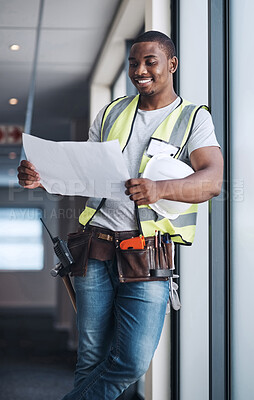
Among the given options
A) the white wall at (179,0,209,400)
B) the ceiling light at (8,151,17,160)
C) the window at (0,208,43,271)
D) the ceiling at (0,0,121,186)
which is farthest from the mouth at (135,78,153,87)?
the window at (0,208,43,271)

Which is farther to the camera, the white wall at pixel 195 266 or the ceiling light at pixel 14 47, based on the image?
the ceiling light at pixel 14 47

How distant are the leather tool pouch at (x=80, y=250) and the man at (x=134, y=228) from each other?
0.02 metres

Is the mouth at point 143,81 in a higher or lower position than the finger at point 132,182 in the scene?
higher

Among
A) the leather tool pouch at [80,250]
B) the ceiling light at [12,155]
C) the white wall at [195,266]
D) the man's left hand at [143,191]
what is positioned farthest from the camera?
the ceiling light at [12,155]

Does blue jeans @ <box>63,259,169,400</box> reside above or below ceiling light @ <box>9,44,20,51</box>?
below

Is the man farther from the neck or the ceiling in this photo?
the ceiling

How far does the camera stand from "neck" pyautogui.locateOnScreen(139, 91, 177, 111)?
A: 1.44 metres

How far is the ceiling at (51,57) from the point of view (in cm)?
320

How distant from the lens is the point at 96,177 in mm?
1336

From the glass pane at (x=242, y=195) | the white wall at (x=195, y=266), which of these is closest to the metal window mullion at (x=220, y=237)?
the glass pane at (x=242, y=195)

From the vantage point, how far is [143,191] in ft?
4.02

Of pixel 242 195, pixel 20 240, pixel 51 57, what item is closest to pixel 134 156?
pixel 242 195

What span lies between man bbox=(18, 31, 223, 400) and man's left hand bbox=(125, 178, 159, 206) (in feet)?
0.52

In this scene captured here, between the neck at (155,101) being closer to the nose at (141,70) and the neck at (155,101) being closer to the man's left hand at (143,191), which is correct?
the nose at (141,70)
